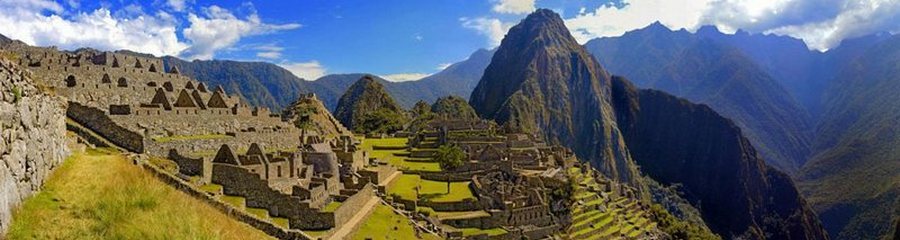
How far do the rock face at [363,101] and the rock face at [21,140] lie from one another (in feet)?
379

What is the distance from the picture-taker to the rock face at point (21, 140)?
11242 millimetres

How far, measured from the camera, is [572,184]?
54781 mm

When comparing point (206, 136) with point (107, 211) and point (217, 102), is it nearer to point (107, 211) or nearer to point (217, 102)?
point (217, 102)

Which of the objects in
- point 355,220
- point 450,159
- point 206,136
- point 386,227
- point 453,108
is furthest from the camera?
point 453,108

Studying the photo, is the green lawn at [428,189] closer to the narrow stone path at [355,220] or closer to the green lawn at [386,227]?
the narrow stone path at [355,220]

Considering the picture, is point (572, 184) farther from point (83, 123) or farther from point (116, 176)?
point (116, 176)

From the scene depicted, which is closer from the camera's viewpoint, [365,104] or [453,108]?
[365,104]

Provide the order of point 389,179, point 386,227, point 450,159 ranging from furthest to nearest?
point 450,159 < point 389,179 < point 386,227

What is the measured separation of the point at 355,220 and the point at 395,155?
99.3ft

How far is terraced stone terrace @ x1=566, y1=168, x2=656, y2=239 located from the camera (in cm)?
5353

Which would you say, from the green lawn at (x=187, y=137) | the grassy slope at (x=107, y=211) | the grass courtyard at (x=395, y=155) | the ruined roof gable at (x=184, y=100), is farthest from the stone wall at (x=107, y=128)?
the grass courtyard at (x=395, y=155)

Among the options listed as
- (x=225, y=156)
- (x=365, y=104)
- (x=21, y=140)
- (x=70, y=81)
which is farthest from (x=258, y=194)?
(x=365, y=104)

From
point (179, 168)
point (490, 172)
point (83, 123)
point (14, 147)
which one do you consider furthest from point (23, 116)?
point (490, 172)

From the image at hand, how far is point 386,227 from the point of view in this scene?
32625mm
